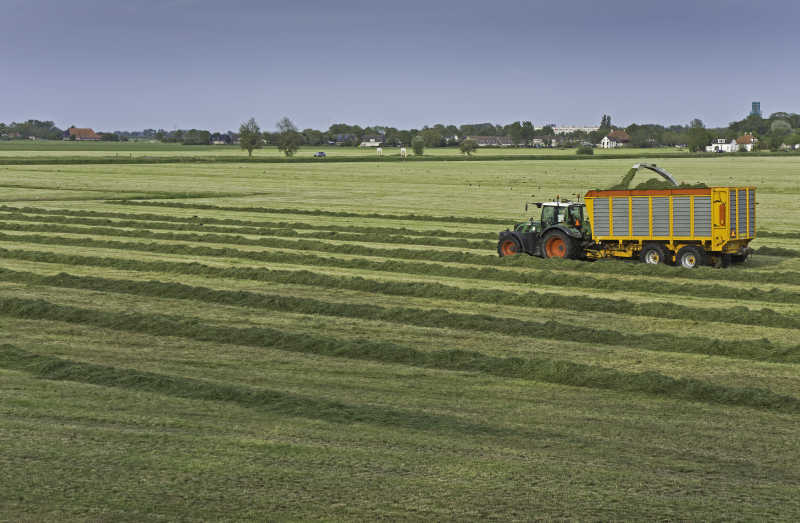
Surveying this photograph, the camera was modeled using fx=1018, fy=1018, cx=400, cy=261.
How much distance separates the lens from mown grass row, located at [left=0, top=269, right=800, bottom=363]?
16.9 meters

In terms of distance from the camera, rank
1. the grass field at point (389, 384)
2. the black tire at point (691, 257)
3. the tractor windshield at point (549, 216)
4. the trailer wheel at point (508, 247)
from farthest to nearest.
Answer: the trailer wheel at point (508, 247) → the tractor windshield at point (549, 216) → the black tire at point (691, 257) → the grass field at point (389, 384)

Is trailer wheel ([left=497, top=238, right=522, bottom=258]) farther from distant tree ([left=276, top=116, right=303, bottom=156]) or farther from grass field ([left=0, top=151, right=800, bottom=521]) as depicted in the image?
distant tree ([left=276, top=116, right=303, bottom=156])

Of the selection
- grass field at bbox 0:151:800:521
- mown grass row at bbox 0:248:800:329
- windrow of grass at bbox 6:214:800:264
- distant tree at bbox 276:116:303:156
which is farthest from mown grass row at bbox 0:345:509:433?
distant tree at bbox 276:116:303:156

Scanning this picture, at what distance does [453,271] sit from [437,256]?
2933 millimetres

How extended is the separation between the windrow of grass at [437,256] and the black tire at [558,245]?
0.50m

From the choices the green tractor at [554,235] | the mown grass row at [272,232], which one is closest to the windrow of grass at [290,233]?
the mown grass row at [272,232]

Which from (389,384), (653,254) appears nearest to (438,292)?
(653,254)

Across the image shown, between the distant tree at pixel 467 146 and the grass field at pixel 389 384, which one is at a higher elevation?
the distant tree at pixel 467 146

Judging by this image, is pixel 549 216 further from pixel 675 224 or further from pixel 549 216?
pixel 675 224

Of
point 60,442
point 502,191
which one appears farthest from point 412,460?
point 502,191

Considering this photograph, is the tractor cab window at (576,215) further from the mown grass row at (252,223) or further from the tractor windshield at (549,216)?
the mown grass row at (252,223)

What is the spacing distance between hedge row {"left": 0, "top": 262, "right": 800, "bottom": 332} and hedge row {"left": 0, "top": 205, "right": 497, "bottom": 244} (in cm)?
1047

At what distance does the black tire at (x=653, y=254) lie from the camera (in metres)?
26.3

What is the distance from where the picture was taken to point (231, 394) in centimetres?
1359
